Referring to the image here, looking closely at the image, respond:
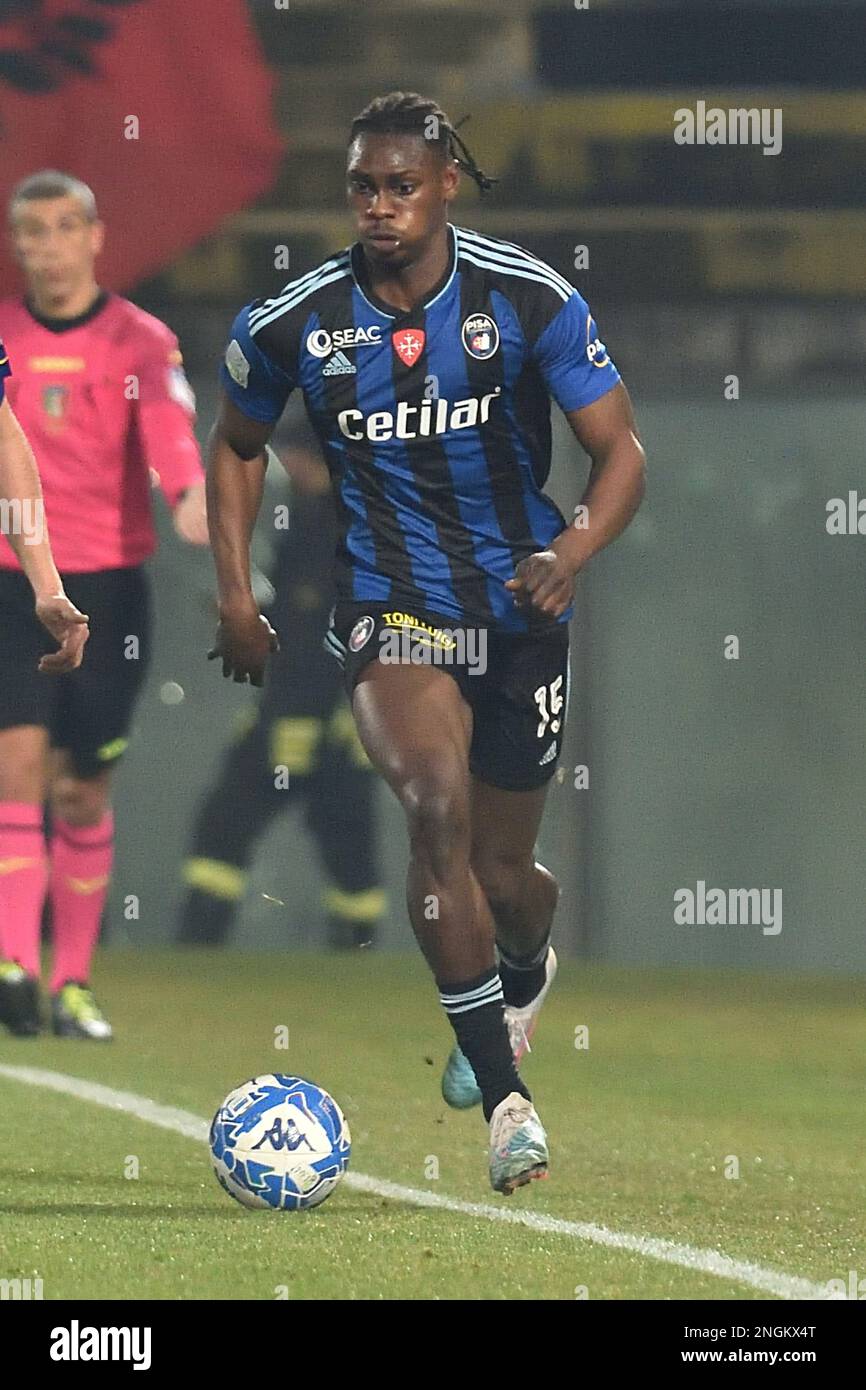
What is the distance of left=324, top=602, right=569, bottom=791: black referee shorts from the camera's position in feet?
21.4

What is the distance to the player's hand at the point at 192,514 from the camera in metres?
9.39

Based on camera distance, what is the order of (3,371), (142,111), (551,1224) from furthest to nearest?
(142,111), (3,371), (551,1224)

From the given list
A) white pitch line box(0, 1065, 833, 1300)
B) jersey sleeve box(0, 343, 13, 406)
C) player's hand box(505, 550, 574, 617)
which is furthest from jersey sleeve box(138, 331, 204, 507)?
player's hand box(505, 550, 574, 617)

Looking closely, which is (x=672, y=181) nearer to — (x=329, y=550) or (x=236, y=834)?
(x=329, y=550)

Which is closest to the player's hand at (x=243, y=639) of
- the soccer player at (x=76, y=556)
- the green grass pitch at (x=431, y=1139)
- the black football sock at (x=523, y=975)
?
the green grass pitch at (x=431, y=1139)

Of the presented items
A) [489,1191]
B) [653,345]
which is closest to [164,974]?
[653,345]

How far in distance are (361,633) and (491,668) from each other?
1.15ft

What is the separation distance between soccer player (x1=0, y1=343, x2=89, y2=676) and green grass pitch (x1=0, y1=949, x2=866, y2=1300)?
1113 mm

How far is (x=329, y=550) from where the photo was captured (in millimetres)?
12836

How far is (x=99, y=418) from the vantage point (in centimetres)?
973

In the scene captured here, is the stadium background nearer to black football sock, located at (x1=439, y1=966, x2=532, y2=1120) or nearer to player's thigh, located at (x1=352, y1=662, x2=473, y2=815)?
player's thigh, located at (x1=352, y1=662, x2=473, y2=815)

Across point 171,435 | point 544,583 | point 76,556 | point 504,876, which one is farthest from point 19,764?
point 544,583

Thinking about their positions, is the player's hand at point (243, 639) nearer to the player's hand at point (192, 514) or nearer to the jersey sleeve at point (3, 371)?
the jersey sleeve at point (3, 371)

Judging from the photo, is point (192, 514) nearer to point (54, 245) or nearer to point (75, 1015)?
point (54, 245)
